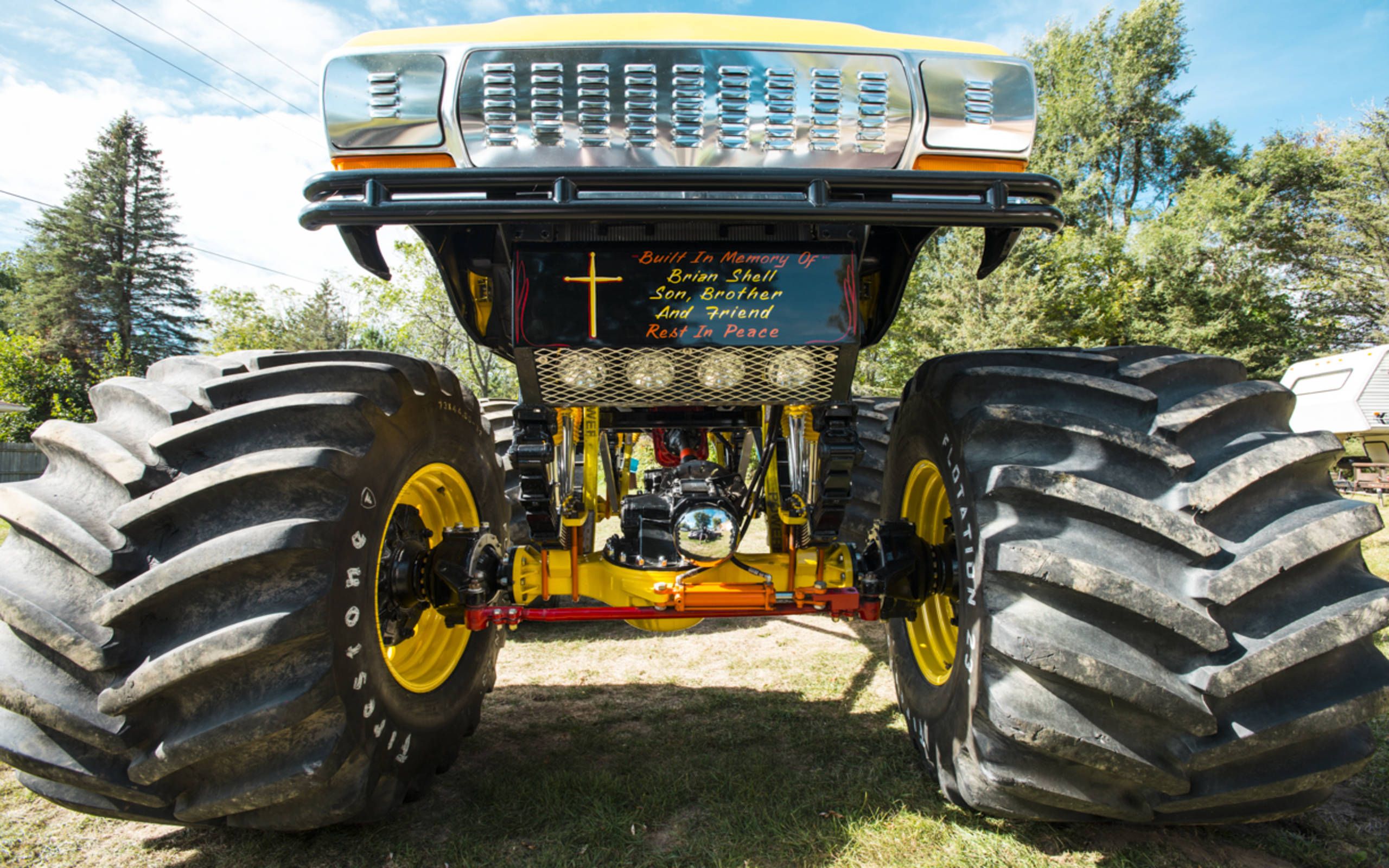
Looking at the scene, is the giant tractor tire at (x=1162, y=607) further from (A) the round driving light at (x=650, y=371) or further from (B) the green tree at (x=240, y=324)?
(B) the green tree at (x=240, y=324)

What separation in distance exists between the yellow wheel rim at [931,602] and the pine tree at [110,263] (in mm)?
53890

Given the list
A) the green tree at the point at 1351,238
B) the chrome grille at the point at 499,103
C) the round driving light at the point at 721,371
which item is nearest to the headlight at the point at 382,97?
the chrome grille at the point at 499,103

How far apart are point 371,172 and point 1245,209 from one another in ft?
118

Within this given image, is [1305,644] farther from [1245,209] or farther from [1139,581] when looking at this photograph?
[1245,209]

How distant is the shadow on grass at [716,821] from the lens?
2252 mm

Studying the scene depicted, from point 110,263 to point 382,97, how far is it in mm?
57217

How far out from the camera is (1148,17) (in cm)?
3559

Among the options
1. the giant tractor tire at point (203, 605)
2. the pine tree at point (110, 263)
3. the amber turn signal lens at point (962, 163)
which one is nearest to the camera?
the giant tractor tire at point (203, 605)

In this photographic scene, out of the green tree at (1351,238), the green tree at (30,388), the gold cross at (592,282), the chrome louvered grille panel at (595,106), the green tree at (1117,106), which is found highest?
the green tree at (1117,106)

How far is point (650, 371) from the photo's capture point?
2.49m

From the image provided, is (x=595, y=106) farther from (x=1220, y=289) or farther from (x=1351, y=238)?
(x=1351, y=238)

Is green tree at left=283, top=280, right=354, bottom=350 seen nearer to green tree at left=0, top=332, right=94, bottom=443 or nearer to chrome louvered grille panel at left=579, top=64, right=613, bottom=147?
green tree at left=0, top=332, right=94, bottom=443

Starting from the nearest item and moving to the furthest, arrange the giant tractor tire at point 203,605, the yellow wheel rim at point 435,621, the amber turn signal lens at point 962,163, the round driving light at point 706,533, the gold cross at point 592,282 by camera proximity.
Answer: the giant tractor tire at point 203,605
the amber turn signal lens at point 962,163
the gold cross at point 592,282
the round driving light at point 706,533
the yellow wheel rim at point 435,621

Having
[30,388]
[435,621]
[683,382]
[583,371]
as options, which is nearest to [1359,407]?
[683,382]
